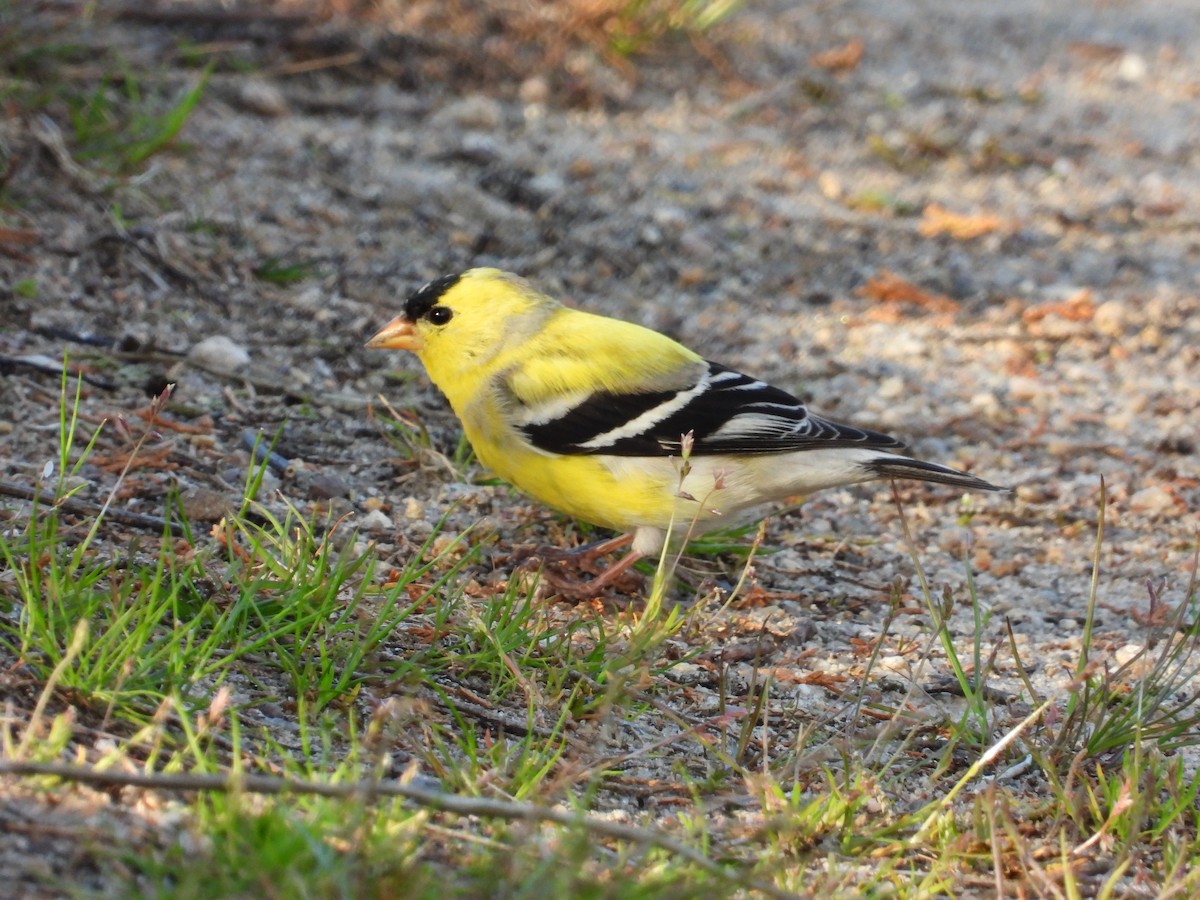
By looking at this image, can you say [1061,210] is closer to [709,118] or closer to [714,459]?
[709,118]

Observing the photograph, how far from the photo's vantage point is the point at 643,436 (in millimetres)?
3498

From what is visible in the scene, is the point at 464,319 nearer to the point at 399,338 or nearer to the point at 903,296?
the point at 399,338

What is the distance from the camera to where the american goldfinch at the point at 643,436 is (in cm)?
350

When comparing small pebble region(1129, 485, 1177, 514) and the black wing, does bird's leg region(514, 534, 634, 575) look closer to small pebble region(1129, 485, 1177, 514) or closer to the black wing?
the black wing

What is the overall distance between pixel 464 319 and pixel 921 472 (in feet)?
4.20

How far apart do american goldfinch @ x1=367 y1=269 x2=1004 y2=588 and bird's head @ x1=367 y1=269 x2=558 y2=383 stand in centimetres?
6

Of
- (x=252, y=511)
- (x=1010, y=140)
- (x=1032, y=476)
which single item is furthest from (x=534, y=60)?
(x=252, y=511)

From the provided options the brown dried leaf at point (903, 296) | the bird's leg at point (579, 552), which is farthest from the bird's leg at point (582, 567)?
the brown dried leaf at point (903, 296)

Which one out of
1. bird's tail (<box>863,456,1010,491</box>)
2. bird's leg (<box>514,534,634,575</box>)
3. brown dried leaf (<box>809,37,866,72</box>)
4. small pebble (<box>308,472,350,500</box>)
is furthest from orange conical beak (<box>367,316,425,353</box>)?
brown dried leaf (<box>809,37,866,72</box>)

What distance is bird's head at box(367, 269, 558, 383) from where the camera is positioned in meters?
3.83

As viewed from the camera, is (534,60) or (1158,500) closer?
(1158,500)

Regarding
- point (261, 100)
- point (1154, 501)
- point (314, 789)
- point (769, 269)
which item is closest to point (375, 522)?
point (314, 789)

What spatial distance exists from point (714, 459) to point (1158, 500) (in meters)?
1.52

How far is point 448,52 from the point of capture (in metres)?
6.48
